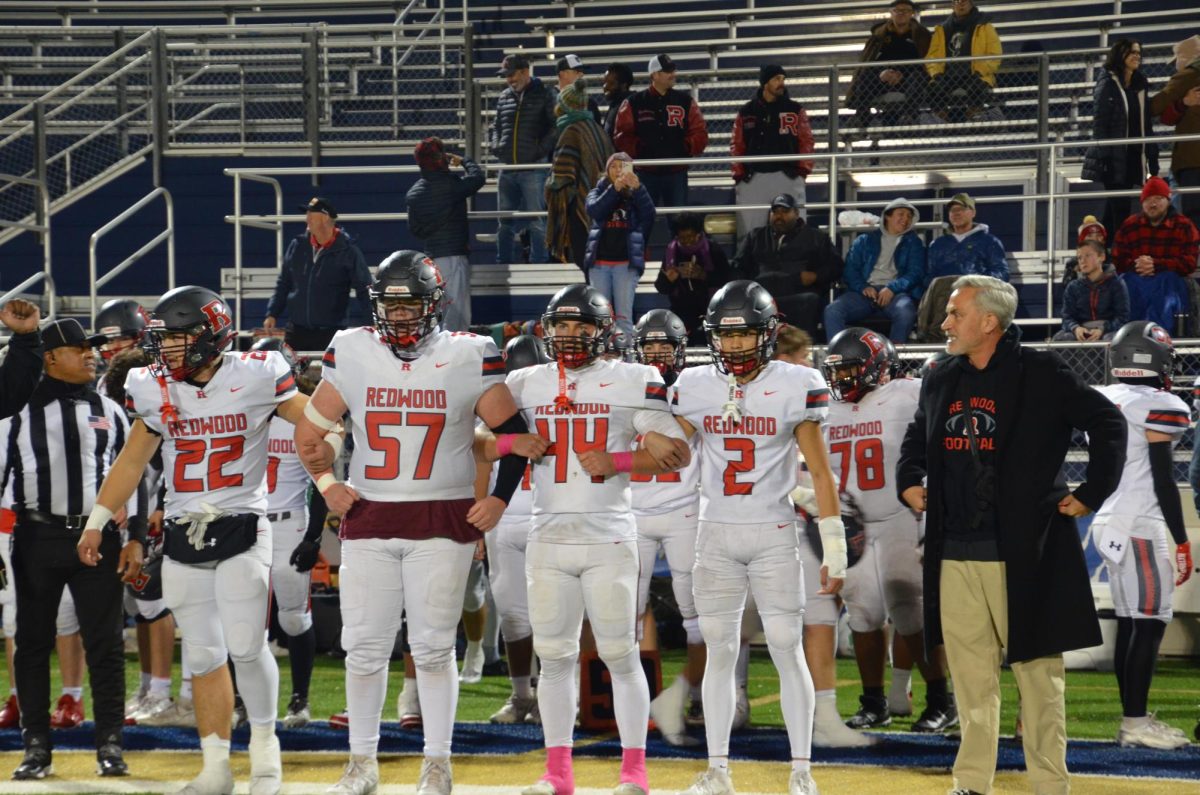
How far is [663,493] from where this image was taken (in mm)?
7434

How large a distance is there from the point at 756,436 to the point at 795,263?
16.9ft

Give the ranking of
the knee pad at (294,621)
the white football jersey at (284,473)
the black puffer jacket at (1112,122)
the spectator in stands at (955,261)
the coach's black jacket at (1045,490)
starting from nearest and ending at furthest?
1. the coach's black jacket at (1045,490)
2. the knee pad at (294,621)
3. the white football jersey at (284,473)
4. the spectator in stands at (955,261)
5. the black puffer jacket at (1112,122)

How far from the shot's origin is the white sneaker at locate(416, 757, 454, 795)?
18.7 ft

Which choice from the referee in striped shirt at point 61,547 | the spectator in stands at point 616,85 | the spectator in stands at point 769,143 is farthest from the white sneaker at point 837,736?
the spectator in stands at point 616,85

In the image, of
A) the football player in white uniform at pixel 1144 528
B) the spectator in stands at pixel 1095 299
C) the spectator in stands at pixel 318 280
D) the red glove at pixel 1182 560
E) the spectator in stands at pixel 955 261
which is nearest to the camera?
the football player in white uniform at pixel 1144 528

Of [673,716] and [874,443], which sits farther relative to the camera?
[874,443]

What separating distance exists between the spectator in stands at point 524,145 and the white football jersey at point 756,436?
22.8ft

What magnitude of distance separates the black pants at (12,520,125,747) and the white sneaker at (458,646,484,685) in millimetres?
2908

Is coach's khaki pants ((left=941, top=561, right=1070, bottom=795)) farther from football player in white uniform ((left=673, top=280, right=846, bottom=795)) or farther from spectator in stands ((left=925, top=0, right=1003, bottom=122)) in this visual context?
spectator in stands ((left=925, top=0, right=1003, bottom=122))

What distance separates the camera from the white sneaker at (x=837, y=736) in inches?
273

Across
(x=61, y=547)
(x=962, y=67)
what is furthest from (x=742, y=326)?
(x=962, y=67)

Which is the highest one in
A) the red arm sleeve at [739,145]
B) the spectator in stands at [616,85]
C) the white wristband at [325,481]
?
the spectator in stands at [616,85]

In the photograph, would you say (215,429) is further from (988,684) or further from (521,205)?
(521,205)

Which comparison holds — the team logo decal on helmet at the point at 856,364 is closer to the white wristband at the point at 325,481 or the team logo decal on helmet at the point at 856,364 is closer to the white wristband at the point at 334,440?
the white wristband at the point at 334,440
